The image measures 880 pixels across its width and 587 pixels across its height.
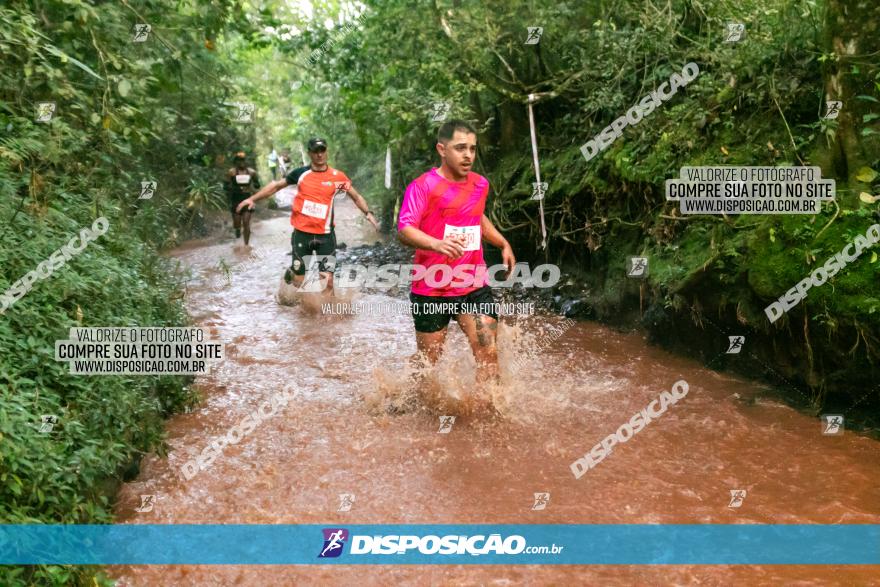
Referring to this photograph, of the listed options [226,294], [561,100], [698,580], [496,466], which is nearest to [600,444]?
[496,466]

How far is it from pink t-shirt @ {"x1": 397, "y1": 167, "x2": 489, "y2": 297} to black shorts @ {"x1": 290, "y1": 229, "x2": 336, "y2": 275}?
392cm

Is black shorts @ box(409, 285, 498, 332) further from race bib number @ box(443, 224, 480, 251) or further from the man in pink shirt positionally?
race bib number @ box(443, 224, 480, 251)

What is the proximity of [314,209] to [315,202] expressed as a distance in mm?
88

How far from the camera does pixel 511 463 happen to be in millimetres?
4762

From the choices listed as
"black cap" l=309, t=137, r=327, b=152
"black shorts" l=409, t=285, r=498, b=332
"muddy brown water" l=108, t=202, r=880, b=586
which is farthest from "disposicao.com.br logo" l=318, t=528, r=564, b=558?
"black cap" l=309, t=137, r=327, b=152

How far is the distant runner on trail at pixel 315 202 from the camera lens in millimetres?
8648

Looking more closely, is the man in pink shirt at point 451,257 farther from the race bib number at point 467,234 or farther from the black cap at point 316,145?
the black cap at point 316,145

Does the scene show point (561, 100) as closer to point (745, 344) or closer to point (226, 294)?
point (745, 344)

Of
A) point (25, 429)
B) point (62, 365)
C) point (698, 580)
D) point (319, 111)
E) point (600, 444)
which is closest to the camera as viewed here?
point (25, 429)

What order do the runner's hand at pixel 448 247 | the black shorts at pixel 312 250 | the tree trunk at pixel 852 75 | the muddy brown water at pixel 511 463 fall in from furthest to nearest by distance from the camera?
the black shorts at pixel 312 250 → the tree trunk at pixel 852 75 → the runner's hand at pixel 448 247 → the muddy brown water at pixel 511 463

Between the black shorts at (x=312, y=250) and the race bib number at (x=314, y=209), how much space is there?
0.81 feet

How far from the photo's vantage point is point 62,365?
3918mm

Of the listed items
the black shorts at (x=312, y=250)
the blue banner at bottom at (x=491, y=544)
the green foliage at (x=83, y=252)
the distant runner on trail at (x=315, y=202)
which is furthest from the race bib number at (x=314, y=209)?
the blue banner at bottom at (x=491, y=544)

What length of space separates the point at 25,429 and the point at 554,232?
698 centimetres
